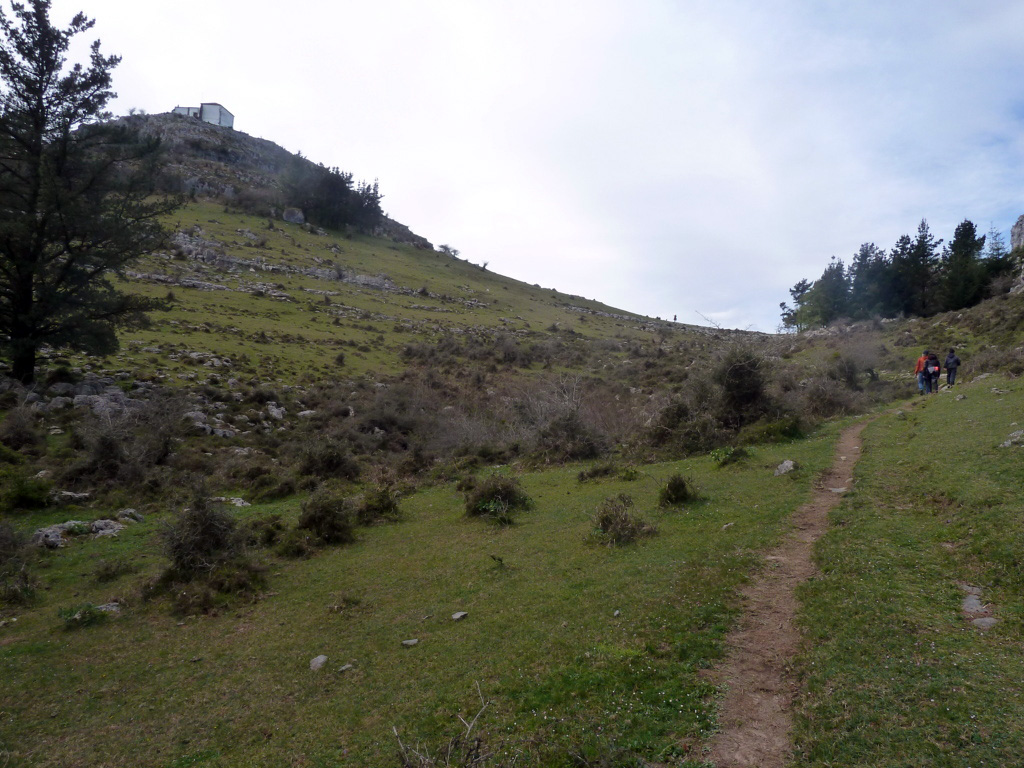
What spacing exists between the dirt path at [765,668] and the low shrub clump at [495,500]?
7529mm

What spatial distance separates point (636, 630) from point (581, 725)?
7.19 feet

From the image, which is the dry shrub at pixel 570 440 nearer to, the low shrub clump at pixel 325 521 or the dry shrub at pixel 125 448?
the low shrub clump at pixel 325 521

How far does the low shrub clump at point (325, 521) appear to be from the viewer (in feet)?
47.6

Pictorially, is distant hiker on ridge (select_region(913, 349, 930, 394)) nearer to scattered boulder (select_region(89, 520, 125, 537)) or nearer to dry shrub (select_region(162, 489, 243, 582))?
dry shrub (select_region(162, 489, 243, 582))


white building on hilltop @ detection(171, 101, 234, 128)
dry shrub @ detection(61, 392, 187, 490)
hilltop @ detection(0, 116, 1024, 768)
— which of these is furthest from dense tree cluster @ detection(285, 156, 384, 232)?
dry shrub @ detection(61, 392, 187, 490)

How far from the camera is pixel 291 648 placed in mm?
8977

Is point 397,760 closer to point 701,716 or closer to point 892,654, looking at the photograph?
point 701,716

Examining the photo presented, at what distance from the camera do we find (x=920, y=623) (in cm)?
680

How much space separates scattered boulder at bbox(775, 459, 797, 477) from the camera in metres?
15.2

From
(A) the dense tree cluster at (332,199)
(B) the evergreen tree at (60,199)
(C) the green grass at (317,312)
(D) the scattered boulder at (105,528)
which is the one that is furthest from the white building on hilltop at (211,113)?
(D) the scattered boulder at (105,528)

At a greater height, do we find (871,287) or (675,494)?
(871,287)

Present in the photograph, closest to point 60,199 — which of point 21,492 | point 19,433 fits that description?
point 19,433

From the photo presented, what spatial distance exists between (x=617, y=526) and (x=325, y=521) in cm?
788

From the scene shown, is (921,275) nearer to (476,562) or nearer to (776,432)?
(776,432)
